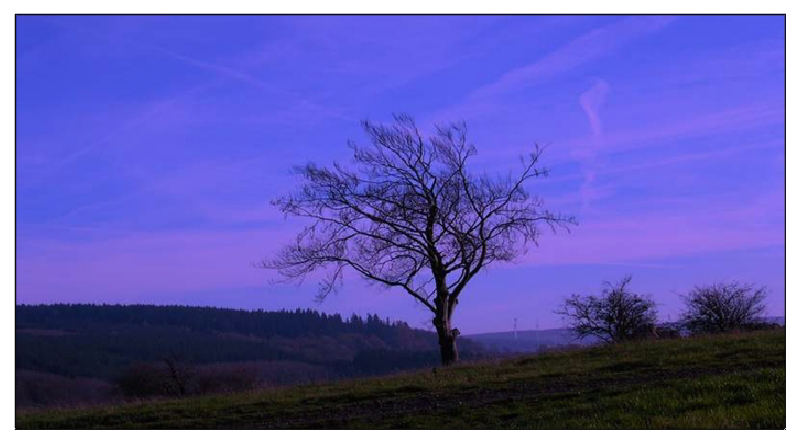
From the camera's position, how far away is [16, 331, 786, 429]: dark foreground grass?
1421cm

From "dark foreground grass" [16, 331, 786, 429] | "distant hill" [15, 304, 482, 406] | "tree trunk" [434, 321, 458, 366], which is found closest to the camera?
"dark foreground grass" [16, 331, 786, 429]

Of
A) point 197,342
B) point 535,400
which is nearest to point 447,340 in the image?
point 535,400

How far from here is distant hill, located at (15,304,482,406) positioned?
102562 millimetres

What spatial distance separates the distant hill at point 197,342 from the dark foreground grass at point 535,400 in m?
61.4

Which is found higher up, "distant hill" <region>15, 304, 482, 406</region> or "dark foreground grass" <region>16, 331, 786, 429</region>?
"dark foreground grass" <region>16, 331, 786, 429</region>

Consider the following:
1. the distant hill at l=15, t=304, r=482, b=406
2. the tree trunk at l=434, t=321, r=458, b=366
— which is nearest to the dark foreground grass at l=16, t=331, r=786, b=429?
the tree trunk at l=434, t=321, r=458, b=366

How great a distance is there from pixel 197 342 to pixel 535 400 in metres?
121

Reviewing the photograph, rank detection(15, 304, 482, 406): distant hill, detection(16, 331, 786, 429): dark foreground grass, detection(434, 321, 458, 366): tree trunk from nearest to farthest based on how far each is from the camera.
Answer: detection(16, 331, 786, 429): dark foreground grass, detection(434, 321, 458, 366): tree trunk, detection(15, 304, 482, 406): distant hill

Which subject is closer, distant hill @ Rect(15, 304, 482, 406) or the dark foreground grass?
the dark foreground grass

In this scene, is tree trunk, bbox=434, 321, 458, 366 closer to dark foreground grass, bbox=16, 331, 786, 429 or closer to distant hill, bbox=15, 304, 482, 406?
dark foreground grass, bbox=16, 331, 786, 429

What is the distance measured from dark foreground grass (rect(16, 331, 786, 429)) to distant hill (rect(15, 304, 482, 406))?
2415 inches
